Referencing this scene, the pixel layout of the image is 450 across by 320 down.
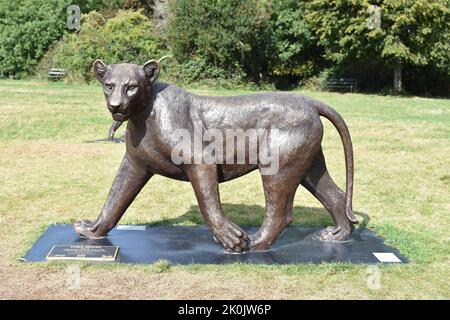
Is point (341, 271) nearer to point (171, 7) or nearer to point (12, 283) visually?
point (12, 283)

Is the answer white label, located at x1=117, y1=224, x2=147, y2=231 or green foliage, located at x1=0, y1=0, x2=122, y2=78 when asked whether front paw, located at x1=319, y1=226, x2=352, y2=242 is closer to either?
white label, located at x1=117, y1=224, x2=147, y2=231

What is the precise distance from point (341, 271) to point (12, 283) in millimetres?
2977

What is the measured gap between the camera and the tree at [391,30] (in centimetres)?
2367

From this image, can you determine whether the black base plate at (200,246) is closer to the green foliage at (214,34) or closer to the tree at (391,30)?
the tree at (391,30)

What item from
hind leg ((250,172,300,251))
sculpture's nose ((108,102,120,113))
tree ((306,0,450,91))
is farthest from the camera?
tree ((306,0,450,91))

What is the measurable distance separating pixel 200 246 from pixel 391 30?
20775 millimetres

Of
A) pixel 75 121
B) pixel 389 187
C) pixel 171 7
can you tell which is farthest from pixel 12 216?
pixel 171 7

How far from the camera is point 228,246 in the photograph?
561 centimetres

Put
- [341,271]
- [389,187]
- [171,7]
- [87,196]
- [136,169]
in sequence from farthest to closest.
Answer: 1. [171,7]
2. [389,187]
3. [87,196]
4. [136,169]
5. [341,271]

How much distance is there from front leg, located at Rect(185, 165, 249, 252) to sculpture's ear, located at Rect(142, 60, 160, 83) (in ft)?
2.99

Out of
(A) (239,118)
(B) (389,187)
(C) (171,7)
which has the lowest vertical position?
(B) (389,187)

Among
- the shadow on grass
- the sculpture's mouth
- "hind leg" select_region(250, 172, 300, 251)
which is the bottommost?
the shadow on grass

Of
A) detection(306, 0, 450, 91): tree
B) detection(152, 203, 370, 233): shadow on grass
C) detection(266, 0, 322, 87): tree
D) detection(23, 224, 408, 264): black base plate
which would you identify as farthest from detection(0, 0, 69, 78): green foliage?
detection(23, 224, 408, 264): black base plate

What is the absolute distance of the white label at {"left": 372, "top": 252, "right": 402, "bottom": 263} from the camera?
563cm
